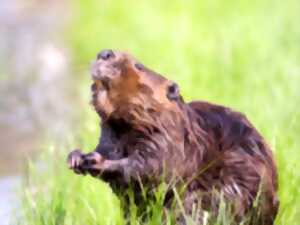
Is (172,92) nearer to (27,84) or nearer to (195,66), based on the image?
(195,66)

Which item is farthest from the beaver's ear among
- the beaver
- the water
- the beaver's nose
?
the water

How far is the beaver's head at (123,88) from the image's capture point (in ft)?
15.8

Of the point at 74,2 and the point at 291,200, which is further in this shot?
the point at 74,2

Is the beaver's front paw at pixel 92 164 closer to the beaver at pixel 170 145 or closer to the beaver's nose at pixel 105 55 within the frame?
the beaver at pixel 170 145

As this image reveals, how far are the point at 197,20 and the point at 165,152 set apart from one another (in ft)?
20.5

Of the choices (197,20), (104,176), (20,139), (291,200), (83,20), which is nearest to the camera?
(104,176)

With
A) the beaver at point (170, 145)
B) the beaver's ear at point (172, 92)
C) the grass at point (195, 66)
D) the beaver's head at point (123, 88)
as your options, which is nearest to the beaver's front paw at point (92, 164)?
the beaver at point (170, 145)

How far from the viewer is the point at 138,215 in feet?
16.5

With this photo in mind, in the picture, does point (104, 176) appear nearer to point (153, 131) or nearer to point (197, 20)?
point (153, 131)

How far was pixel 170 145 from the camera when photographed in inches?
194

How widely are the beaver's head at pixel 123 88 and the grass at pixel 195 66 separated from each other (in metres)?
0.36

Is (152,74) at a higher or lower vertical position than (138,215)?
higher

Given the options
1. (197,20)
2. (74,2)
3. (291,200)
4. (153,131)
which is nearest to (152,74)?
(153,131)

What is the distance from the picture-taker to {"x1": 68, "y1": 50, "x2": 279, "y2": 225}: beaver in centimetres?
484
